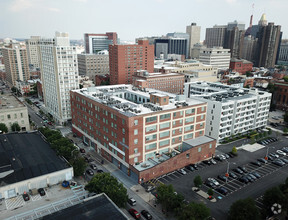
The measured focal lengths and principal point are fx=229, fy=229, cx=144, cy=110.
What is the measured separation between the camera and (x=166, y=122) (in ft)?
243

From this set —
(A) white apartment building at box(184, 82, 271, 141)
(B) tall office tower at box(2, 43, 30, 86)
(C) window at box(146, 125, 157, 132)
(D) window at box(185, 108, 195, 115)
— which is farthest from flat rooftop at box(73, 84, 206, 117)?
(B) tall office tower at box(2, 43, 30, 86)

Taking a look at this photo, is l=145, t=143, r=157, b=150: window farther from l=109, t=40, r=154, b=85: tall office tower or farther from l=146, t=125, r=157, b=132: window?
l=109, t=40, r=154, b=85: tall office tower

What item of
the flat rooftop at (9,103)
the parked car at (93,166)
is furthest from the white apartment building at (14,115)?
the parked car at (93,166)

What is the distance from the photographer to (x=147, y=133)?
70.9 m

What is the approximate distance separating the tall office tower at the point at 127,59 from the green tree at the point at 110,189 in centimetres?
11742

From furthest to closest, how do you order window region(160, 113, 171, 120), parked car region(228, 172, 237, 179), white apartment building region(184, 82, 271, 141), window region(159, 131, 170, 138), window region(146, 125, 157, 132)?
white apartment building region(184, 82, 271, 141)
window region(159, 131, 170, 138)
window region(160, 113, 171, 120)
parked car region(228, 172, 237, 179)
window region(146, 125, 157, 132)

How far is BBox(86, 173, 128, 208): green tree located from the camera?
2067 inches

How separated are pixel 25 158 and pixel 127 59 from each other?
114 meters

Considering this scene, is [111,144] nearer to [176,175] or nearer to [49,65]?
[176,175]

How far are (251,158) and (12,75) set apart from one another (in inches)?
7676

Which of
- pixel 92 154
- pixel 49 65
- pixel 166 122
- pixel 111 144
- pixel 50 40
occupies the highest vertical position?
pixel 50 40

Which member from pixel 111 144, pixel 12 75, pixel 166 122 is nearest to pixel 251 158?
pixel 166 122

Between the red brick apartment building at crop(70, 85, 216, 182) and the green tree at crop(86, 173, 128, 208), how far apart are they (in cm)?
1208

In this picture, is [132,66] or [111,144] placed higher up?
[132,66]
